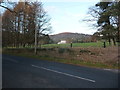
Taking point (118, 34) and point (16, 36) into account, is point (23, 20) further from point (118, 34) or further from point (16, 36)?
point (118, 34)

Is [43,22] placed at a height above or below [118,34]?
above

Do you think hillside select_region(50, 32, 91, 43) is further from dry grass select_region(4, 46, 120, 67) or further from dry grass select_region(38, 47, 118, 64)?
dry grass select_region(38, 47, 118, 64)

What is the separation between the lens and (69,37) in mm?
66688

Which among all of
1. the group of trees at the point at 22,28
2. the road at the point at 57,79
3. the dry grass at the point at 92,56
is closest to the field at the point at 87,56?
the dry grass at the point at 92,56

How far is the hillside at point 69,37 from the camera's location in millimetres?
57184

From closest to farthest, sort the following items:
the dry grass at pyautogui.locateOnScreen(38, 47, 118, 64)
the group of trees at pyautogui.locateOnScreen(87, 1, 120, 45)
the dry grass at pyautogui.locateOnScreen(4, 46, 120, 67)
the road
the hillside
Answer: the road < the dry grass at pyautogui.locateOnScreen(4, 46, 120, 67) < the dry grass at pyautogui.locateOnScreen(38, 47, 118, 64) < the group of trees at pyautogui.locateOnScreen(87, 1, 120, 45) < the hillside

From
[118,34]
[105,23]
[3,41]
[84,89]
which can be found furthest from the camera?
[3,41]

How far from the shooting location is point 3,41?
50469 mm

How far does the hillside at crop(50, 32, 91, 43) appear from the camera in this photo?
5718 centimetres

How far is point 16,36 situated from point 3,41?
5.57 metres

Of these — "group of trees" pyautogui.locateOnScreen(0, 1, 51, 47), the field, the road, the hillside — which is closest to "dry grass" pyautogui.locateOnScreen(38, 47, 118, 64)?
the field

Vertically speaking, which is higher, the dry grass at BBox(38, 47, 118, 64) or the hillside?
the hillside

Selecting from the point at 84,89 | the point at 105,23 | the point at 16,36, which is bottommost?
the point at 84,89

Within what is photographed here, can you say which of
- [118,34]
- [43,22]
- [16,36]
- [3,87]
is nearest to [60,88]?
[3,87]
